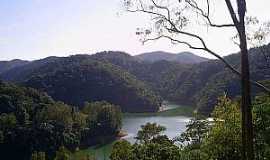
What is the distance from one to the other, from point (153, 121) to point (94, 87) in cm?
2848

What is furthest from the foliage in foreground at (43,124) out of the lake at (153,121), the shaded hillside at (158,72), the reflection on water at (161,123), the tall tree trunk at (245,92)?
the shaded hillside at (158,72)

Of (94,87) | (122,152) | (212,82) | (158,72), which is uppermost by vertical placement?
(158,72)

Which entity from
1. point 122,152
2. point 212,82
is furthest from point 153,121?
point 122,152

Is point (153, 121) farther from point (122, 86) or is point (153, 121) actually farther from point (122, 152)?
point (122, 152)

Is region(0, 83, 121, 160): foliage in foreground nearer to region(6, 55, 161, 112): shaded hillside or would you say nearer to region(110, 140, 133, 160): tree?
region(110, 140, 133, 160): tree

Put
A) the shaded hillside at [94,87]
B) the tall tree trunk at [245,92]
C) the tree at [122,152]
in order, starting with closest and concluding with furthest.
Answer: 1. the tall tree trunk at [245,92]
2. the tree at [122,152]
3. the shaded hillside at [94,87]

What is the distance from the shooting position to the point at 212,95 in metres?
84.0

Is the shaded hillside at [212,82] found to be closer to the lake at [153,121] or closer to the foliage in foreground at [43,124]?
the lake at [153,121]

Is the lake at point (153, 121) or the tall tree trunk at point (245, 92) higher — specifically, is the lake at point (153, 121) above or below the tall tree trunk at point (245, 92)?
below

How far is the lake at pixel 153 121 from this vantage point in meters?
54.9

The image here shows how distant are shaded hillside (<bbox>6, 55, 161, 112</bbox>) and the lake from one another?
571 centimetres

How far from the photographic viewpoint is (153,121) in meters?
79.4

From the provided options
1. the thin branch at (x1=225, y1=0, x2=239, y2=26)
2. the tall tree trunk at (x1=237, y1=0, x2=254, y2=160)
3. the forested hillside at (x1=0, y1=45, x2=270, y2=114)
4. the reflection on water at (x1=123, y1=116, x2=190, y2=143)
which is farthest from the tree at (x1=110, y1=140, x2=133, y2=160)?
the forested hillside at (x1=0, y1=45, x2=270, y2=114)

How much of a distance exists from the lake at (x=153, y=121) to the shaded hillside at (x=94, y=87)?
5712mm
